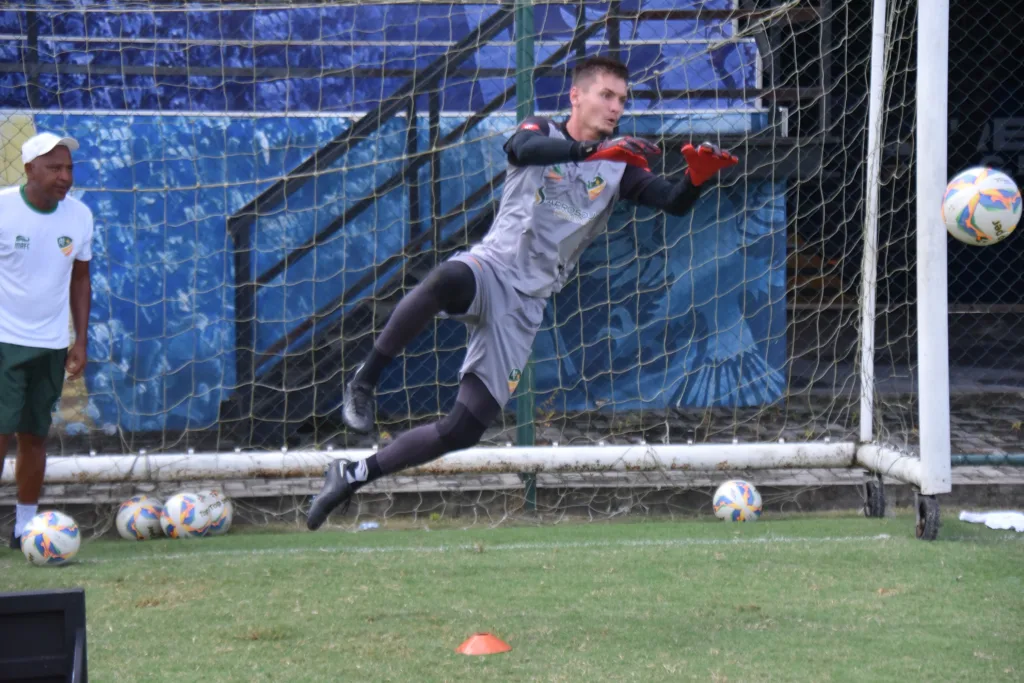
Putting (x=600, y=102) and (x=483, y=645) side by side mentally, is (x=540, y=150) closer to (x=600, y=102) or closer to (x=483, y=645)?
(x=600, y=102)

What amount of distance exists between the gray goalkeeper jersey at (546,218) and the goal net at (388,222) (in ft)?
9.04

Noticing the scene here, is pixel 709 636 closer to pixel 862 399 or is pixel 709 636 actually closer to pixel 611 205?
pixel 611 205

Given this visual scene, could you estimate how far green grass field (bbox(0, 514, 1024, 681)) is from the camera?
3982 mm

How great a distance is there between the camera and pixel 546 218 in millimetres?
4672

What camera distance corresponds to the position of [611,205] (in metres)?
4.84

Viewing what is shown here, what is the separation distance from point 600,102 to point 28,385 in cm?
339

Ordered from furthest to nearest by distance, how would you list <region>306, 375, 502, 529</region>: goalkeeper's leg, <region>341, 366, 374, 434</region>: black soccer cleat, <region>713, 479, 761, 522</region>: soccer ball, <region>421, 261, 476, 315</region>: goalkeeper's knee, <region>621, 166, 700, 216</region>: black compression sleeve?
<region>713, 479, 761, 522</region>: soccer ball, <region>621, 166, 700, 216</region>: black compression sleeve, <region>306, 375, 502, 529</region>: goalkeeper's leg, <region>421, 261, 476, 315</region>: goalkeeper's knee, <region>341, 366, 374, 434</region>: black soccer cleat

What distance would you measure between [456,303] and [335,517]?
3.01 m

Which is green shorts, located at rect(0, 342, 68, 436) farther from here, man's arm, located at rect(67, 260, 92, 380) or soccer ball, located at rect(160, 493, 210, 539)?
soccer ball, located at rect(160, 493, 210, 539)

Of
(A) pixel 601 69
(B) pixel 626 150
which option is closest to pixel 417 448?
(B) pixel 626 150

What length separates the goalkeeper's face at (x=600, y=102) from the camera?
4598mm

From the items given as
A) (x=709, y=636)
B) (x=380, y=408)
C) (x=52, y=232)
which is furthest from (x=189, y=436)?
(x=709, y=636)

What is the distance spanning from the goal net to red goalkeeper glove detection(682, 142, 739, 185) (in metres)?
3.37

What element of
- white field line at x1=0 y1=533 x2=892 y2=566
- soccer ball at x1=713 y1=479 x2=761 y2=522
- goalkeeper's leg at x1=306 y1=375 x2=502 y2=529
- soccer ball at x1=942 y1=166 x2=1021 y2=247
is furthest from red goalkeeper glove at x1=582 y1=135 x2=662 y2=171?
soccer ball at x1=713 y1=479 x2=761 y2=522
